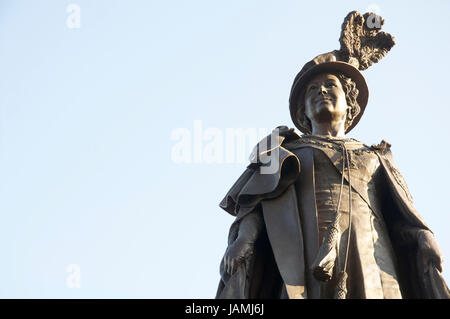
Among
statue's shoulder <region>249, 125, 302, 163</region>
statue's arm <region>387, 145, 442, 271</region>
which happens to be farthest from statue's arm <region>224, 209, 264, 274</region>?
statue's arm <region>387, 145, 442, 271</region>

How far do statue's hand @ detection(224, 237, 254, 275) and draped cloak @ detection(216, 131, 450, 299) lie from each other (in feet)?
0.19

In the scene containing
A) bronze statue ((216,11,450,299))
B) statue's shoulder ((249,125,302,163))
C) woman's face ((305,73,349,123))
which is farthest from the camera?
woman's face ((305,73,349,123))

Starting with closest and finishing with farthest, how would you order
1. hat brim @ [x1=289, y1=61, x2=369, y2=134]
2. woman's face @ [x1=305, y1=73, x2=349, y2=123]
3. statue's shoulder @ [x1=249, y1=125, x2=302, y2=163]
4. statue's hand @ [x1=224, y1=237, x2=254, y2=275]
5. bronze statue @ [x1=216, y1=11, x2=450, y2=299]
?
bronze statue @ [x1=216, y1=11, x2=450, y2=299]
statue's hand @ [x1=224, y1=237, x2=254, y2=275]
statue's shoulder @ [x1=249, y1=125, x2=302, y2=163]
woman's face @ [x1=305, y1=73, x2=349, y2=123]
hat brim @ [x1=289, y1=61, x2=369, y2=134]

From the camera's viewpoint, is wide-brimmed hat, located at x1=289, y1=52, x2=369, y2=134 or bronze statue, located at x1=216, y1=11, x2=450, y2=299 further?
wide-brimmed hat, located at x1=289, y1=52, x2=369, y2=134

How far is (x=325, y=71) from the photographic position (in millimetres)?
11594

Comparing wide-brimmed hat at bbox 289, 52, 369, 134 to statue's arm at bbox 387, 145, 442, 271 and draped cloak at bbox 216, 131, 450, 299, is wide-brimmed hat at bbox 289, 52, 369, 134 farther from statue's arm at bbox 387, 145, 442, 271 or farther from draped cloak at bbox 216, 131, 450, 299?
statue's arm at bbox 387, 145, 442, 271

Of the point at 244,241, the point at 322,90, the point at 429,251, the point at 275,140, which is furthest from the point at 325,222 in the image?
the point at 322,90

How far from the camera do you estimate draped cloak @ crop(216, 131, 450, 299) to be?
30.7 ft

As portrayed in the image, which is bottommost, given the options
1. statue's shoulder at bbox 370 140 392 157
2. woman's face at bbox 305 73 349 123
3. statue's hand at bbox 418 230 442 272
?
statue's hand at bbox 418 230 442 272

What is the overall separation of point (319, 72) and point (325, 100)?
47 centimetres

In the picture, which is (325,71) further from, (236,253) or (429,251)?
(236,253)

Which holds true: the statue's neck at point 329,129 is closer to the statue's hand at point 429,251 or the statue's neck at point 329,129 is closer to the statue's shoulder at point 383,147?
the statue's shoulder at point 383,147

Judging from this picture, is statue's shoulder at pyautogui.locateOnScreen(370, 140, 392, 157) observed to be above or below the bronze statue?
above
